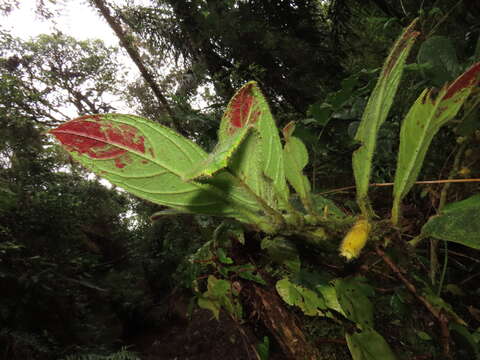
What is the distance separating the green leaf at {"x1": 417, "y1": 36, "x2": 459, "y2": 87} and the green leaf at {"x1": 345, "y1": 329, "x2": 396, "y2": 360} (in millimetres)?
459

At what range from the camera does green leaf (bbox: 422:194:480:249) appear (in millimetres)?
224

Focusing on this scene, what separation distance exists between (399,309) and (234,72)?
8.46 feet

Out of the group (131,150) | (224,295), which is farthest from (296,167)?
(224,295)

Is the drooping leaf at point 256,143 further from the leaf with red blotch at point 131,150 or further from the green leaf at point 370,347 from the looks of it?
the green leaf at point 370,347

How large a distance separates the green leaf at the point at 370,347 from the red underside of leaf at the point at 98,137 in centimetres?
32

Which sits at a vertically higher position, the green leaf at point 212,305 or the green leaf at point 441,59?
the green leaf at point 441,59

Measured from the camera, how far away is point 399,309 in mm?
333

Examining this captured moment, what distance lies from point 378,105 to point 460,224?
0.13 meters

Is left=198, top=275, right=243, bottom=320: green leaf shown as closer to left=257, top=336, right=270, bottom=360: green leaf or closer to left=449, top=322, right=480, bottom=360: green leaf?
left=257, top=336, right=270, bottom=360: green leaf

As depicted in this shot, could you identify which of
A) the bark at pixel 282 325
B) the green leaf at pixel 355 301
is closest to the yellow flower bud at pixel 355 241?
the green leaf at pixel 355 301

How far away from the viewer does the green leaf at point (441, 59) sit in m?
0.46

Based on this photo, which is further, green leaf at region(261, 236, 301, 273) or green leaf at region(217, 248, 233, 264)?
green leaf at region(217, 248, 233, 264)

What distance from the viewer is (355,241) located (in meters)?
0.22

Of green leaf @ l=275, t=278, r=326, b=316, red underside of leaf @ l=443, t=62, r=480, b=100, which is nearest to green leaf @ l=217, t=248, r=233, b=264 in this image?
green leaf @ l=275, t=278, r=326, b=316
